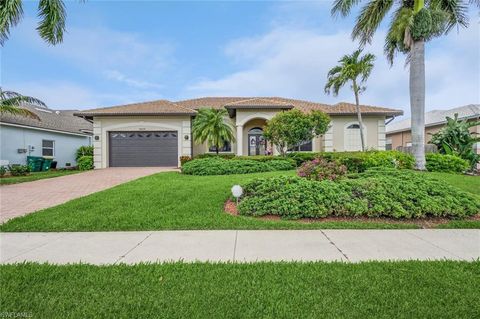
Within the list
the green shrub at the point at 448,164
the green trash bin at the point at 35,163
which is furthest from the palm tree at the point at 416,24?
the green trash bin at the point at 35,163

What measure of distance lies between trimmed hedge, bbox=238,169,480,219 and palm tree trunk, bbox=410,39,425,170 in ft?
22.2

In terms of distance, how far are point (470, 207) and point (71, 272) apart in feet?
25.2

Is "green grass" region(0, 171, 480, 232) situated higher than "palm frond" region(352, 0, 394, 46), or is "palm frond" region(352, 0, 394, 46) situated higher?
"palm frond" region(352, 0, 394, 46)

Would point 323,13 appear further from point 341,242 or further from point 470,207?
point 341,242

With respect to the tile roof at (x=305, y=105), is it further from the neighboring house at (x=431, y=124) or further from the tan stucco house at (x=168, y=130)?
the neighboring house at (x=431, y=124)

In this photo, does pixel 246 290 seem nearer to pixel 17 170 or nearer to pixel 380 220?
pixel 380 220

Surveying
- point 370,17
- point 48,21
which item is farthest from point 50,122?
point 370,17

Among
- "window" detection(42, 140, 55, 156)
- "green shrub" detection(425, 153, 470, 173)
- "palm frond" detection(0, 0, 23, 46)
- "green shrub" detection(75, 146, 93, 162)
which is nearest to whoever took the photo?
"palm frond" detection(0, 0, 23, 46)

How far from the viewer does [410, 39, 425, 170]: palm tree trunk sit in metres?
11.8

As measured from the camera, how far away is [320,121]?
15.1 metres

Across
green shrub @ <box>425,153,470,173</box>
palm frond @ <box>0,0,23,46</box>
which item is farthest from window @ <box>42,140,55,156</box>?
green shrub @ <box>425,153,470,173</box>

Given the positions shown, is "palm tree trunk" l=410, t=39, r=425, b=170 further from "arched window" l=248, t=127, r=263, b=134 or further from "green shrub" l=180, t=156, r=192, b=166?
"green shrub" l=180, t=156, r=192, b=166

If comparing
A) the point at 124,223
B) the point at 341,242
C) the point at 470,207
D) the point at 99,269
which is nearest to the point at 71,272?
the point at 99,269

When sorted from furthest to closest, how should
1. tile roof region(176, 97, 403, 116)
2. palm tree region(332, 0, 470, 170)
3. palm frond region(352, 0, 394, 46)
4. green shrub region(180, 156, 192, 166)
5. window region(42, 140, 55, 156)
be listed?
window region(42, 140, 55, 156)
tile roof region(176, 97, 403, 116)
green shrub region(180, 156, 192, 166)
palm frond region(352, 0, 394, 46)
palm tree region(332, 0, 470, 170)
